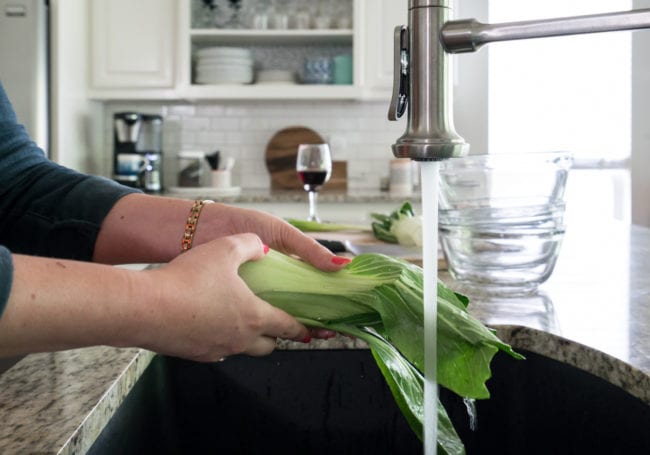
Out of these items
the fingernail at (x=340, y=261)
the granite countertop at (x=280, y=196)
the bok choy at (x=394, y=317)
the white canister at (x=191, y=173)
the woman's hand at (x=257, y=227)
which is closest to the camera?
the bok choy at (x=394, y=317)

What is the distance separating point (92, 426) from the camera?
25.5 inches

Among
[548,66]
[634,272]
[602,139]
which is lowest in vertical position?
[634,272]

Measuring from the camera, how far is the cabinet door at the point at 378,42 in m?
3.90

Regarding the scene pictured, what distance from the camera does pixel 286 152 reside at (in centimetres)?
421

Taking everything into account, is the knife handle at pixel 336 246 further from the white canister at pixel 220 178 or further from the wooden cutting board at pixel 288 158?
the wooden cutting board at pixel 288 158

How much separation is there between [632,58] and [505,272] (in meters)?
3.10

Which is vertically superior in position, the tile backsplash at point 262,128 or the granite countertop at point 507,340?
the tile backsplash at point 262,128

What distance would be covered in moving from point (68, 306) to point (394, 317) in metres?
0.34

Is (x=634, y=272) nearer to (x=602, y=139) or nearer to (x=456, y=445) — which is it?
(x=456, y=445)

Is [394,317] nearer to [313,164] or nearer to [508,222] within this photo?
[508,222]

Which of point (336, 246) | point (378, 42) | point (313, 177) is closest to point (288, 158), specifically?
point (378, 42)

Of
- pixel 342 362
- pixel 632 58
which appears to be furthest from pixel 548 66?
pixel 342 362

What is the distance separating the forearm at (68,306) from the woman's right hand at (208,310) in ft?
0.06

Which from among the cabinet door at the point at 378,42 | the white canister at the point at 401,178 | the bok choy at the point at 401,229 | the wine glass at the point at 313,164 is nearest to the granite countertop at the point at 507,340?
the bok choy at the point at 401,229
